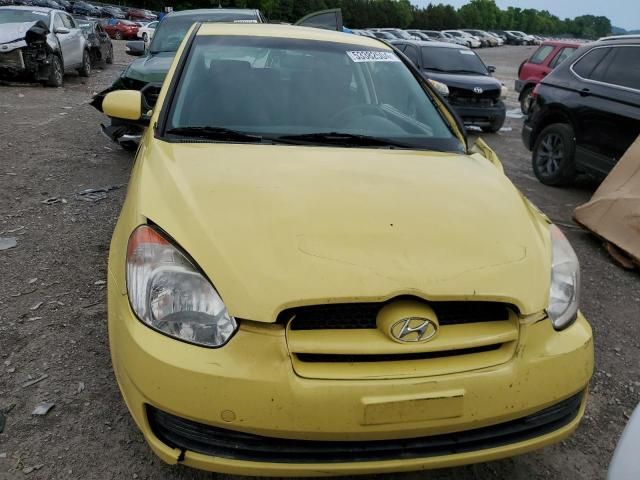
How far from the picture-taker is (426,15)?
75.8 metres

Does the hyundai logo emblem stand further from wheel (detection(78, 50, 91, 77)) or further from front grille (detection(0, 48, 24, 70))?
wheel (detection(78, 50, 91, 77))

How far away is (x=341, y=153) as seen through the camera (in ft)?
8.23

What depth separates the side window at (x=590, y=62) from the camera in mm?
6059

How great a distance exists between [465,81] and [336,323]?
9252 mm

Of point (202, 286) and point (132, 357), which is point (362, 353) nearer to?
point (202, 286)

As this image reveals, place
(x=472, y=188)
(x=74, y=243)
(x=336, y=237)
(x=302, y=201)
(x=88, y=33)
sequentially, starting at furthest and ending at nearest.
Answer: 1. (x=88, y=33)
2. (x=74, y=243)
3. (x=472, y=188)
4. (x=302, y=201)
5. (x=336, y=237)

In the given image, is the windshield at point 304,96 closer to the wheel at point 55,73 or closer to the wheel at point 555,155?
the wheel at point 555,155

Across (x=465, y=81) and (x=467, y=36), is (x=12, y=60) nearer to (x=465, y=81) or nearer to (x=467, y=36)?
(x=465, y=81)

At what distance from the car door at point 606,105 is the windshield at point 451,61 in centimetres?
461

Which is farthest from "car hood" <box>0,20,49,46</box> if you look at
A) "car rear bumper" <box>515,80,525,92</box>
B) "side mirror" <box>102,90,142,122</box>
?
"car rear bumper" <box>515,80,525,92</box>

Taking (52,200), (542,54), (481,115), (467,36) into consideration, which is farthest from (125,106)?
(467,36)

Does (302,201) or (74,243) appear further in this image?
(74,243)

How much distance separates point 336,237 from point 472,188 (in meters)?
0.79

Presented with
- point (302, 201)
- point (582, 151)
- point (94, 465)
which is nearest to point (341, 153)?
point (302, 201)
